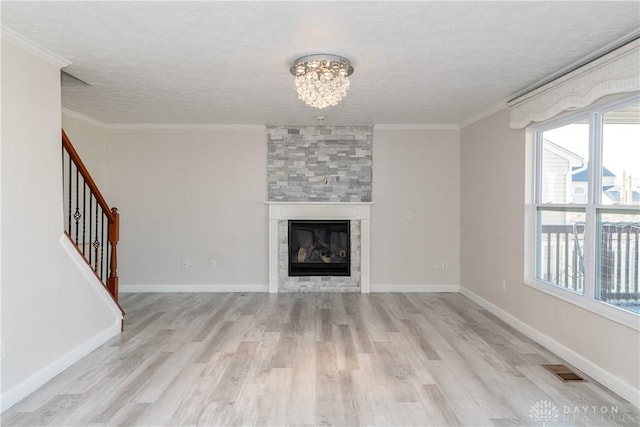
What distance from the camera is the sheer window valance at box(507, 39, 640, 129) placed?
2.58 m

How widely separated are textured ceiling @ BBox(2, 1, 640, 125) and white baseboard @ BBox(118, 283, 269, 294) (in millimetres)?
2765

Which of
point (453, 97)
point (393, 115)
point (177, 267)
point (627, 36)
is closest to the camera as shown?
point (627, 36)

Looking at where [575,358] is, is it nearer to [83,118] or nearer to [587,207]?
[587,207]

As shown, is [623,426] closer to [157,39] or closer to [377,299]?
[377,299]

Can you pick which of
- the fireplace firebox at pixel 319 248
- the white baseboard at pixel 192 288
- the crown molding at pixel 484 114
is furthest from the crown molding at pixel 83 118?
the crown molding at pixel 484 114

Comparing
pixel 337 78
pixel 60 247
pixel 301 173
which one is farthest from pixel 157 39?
pixel 301 173

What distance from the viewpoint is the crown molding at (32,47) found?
2549 millimetres

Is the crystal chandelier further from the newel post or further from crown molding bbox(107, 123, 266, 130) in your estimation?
crown molding bbox(107, 123, 266, 130)

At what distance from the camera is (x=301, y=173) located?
19.5ft

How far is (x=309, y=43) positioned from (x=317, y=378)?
8.09 feet

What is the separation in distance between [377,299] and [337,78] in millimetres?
3332

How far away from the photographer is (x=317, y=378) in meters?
2.91

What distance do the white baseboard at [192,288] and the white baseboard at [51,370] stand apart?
191 centimetres

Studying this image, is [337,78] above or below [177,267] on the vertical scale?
above
